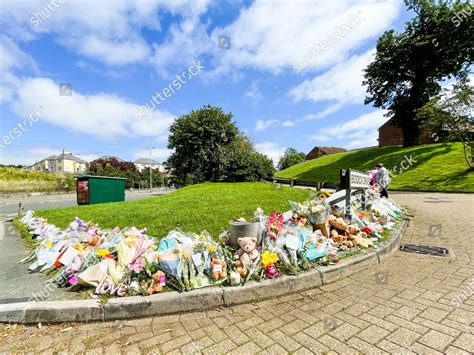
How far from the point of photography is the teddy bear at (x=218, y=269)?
3.12 meters

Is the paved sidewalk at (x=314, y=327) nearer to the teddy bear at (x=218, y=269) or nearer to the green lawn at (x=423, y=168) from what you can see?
the teddy bear at (x=218, y=269)

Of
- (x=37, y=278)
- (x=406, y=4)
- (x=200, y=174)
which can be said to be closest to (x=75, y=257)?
(x=37, y=278)

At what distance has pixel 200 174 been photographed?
30.5 metres

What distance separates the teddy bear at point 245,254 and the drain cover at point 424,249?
3.36 meters

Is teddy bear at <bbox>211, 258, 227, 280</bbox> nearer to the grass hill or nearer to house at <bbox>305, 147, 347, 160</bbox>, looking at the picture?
the grass hill

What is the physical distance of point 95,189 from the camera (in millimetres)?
14625

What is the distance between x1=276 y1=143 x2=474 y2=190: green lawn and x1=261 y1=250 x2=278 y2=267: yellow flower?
65.7 ft

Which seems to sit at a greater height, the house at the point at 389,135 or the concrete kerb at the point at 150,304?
the house at the point at 389,135

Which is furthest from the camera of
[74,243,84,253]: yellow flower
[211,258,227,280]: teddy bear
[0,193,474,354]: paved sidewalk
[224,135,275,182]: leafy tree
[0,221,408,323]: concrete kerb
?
[224,135,275,182]: leafy tree

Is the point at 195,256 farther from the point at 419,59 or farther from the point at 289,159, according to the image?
the point at 289,159

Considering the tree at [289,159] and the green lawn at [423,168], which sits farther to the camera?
the tree at [289,159]

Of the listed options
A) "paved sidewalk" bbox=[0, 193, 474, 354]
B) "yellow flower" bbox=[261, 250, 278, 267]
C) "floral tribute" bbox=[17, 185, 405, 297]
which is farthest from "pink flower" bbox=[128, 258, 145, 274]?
"yellow flower" bbox=[261, 250, 278, 267]

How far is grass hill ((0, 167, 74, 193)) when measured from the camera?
36.5 m

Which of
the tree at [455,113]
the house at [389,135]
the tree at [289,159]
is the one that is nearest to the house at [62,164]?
the tree at [289,159]
